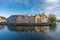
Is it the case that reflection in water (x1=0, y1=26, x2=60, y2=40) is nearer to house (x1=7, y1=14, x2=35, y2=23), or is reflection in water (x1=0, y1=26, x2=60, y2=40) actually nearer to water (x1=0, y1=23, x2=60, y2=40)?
water (x1=0, y1=23, x2=60, y2=40)

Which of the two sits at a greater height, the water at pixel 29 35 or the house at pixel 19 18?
the house at pixel 19 18

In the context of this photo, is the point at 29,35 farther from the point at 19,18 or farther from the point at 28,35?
the point at 19,18

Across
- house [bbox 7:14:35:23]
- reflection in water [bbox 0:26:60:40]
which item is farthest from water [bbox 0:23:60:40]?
house [bbox 7:14:35:23]

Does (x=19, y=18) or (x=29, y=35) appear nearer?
(x=29, y=35)

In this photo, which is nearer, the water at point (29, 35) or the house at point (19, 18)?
the water at point (29, 35)

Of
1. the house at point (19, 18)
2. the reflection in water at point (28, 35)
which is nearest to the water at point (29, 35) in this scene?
the reflection in water at point (28, 35)

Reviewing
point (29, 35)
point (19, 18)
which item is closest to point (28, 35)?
point (29, 35)

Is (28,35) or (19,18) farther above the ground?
(19,18)

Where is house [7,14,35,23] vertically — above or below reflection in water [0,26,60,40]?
above

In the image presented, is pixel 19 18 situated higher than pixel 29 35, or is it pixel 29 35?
pixel 19 18

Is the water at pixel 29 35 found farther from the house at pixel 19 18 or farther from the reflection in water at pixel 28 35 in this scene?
the house at pixel 19 18

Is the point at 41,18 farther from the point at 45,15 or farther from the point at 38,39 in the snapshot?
the point at 38,39

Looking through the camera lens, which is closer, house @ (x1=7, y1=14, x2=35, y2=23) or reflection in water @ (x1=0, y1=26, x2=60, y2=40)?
reflection in water @ (x1=0, y1=26, x2=60, y2=40)

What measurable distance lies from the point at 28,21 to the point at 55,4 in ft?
6.29
